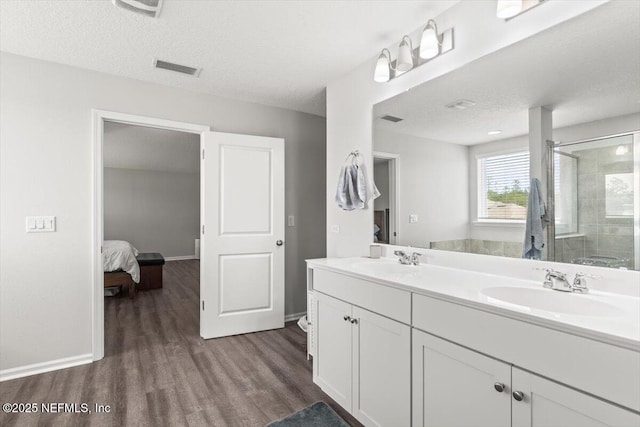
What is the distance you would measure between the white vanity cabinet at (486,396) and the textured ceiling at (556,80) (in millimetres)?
1134

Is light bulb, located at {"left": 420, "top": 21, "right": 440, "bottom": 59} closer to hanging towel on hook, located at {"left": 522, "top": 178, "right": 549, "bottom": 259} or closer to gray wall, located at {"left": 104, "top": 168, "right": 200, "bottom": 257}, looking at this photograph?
hanging towel on hook, located at {"left": 522, "top": 178, "right": 549, "bottom": 259}

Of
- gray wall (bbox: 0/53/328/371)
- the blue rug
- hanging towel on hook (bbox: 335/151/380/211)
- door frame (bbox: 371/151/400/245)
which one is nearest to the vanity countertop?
door frame (bbox: 371/151/400/245)

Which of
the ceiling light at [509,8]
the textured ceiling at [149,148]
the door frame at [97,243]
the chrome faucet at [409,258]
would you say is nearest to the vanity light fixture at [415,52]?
the ceiling light at [509,8]

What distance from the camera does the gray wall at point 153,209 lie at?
7.82 m

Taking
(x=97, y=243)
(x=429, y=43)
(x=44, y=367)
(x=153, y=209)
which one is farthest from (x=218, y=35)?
(x=153, y=209)

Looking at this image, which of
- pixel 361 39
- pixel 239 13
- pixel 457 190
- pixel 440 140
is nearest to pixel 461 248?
pixel 457 190

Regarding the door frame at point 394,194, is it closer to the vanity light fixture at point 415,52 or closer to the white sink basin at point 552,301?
the vanity light fixture at point 415,52

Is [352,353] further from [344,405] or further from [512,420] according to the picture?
[512,420]

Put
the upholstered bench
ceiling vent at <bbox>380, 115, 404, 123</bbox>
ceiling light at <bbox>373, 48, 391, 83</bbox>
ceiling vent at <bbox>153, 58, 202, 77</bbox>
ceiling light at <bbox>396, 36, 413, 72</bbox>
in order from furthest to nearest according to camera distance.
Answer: the upholstered bench, ceiling vent at <bbox>153, 58, 202, 77</bbox>, ceiling vent at <bbox>380, 115, 404, 123</bbox>, ceiling light at <bbox>373, 48, 391, 83</bbox>, ceiling light at <bbox>396, 36, 413, 72</bbox>

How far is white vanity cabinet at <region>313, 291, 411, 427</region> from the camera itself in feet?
5.12

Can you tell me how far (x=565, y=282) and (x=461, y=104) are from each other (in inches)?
44.6

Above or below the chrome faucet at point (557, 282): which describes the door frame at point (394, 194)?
above

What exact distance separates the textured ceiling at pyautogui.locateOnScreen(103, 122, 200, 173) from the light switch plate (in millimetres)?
2197

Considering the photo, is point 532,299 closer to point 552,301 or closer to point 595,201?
point 552,301
